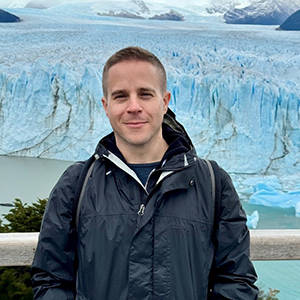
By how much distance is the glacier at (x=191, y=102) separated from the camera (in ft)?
23.1

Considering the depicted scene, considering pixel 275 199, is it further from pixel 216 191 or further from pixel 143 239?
pixel 143 239

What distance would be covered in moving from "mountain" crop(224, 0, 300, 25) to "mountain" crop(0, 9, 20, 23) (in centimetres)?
451

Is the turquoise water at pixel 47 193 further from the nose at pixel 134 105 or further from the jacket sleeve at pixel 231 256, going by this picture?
the nose at pixel 134 105

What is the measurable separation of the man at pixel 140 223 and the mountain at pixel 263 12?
8.78 meters

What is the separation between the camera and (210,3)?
9.59 metres

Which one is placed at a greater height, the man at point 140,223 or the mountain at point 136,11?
Answer: the mountain at point 136,11

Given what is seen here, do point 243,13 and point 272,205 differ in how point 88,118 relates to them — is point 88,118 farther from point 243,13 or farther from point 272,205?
point 243,13

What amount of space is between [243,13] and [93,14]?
3358 mm

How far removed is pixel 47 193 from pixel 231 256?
18.0 feet

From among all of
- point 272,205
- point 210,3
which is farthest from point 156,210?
point 210,3

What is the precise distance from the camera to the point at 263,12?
9.32m

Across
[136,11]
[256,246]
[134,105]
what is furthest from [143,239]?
[136,11]

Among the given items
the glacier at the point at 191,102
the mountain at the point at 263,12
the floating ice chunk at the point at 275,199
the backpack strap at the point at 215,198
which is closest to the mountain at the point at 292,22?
the mountain at the point at 263,12

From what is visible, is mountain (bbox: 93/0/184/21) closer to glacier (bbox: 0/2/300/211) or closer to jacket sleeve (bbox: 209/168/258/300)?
glacier (bbox: 0/2/300/211)
